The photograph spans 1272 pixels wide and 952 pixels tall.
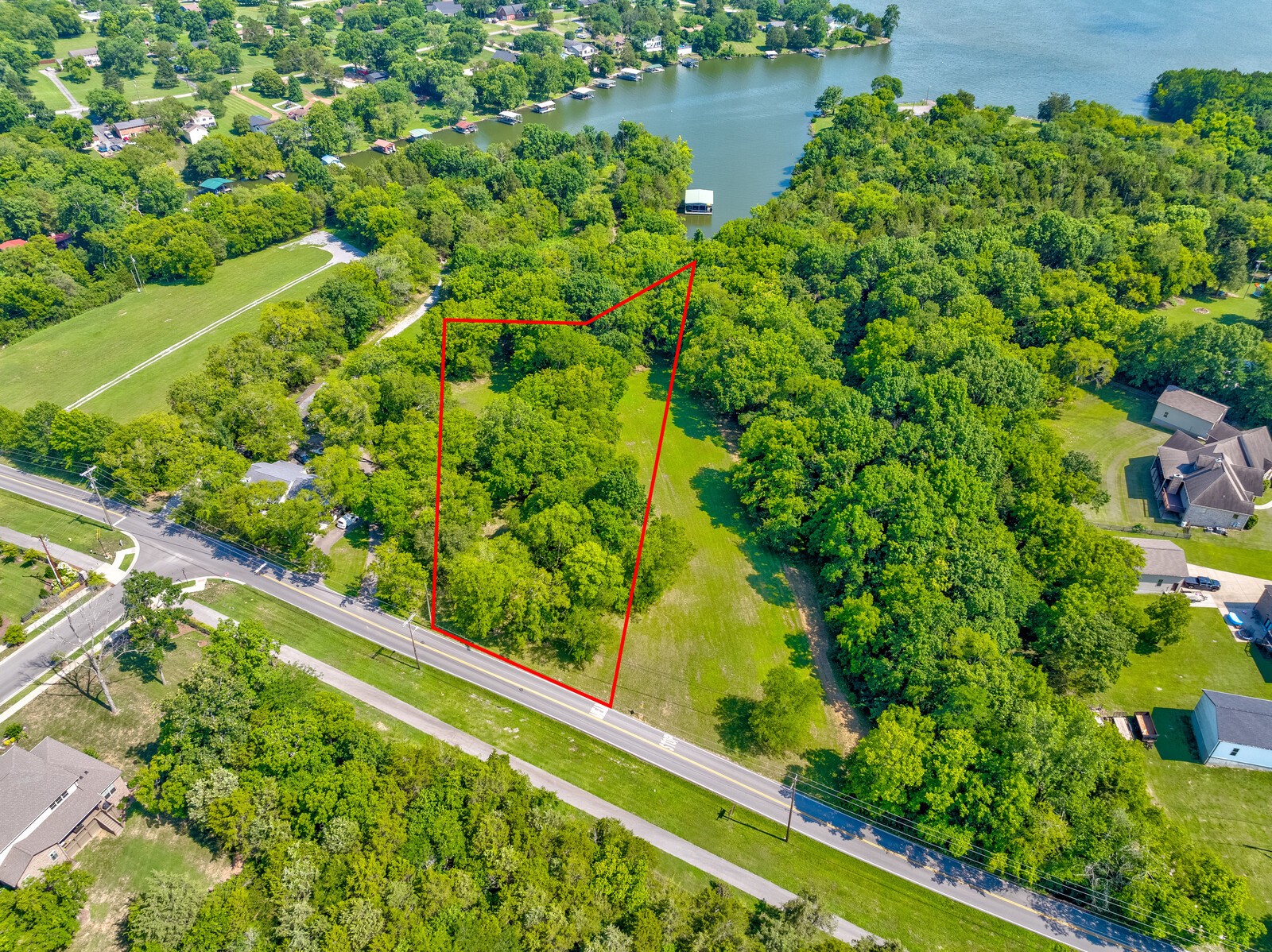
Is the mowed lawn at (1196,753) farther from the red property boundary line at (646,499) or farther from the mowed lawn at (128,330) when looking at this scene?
the mowed lawn at (128,330)

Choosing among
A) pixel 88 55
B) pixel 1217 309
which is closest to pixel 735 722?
pixel 1217 309

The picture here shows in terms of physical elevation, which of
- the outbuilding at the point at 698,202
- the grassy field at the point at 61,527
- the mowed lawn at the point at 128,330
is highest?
the outbuilding at the point at 698,202

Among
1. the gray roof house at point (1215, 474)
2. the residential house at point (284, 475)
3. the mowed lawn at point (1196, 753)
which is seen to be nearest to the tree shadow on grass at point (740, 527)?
the mowed lawn at point (1196, 753)

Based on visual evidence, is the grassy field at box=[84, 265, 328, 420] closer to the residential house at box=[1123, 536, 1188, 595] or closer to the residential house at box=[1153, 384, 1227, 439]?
the residential house at box=[1123, 536, 1188, 595]

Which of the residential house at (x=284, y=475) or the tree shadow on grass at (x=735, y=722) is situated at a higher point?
the residential house at (x=284, y=475)

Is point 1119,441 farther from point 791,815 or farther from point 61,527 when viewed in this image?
point 61,527

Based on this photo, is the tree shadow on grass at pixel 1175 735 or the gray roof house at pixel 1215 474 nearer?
the tree shadow on grass at pixel 1175 735

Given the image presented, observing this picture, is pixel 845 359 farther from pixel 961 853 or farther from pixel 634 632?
pixel 961 853

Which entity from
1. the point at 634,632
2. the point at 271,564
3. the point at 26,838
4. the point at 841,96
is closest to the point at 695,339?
the point at 634,632
